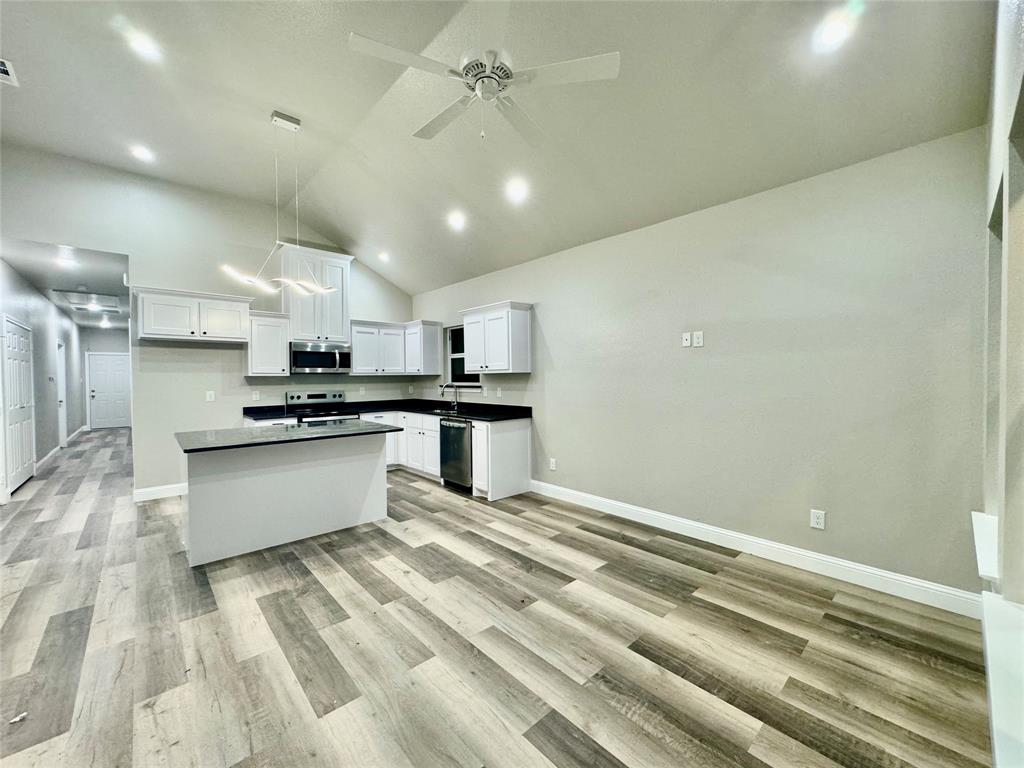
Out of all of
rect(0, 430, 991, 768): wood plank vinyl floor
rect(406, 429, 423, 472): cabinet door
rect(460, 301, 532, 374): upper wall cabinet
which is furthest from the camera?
rect(406, 429, 423, 472): cabinet door

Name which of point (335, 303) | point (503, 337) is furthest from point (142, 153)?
point (503, 337)

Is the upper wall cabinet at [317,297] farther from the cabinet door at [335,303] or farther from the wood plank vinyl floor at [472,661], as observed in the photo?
the wood plank vinyl floor at [472,661]

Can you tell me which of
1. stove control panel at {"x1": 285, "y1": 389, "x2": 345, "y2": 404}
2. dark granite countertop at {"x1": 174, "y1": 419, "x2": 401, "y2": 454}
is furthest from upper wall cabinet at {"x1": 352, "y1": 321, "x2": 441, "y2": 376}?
dark granite countertop at {"x1": 174, "y1": 419, "x2": 401, "y2": 454}

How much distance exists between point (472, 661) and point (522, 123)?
11.4 feet

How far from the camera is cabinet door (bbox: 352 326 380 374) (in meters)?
6.02

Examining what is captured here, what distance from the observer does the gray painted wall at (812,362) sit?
7.59 feet

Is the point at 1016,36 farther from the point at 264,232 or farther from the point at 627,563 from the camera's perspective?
the point at 264,232

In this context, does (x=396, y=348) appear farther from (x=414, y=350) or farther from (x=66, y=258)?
(x=66, y=258)

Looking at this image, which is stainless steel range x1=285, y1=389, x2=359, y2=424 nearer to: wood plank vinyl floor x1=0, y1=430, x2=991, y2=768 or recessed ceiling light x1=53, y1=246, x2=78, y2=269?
wood plank vinyl floor x1=0, y1=430, x2=991, y2=768

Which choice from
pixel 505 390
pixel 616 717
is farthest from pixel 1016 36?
pixel 505 390

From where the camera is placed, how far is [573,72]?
1.86 m

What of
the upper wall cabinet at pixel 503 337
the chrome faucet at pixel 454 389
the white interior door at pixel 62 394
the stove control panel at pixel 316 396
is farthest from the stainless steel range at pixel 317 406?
the white interior door at pixel 62 394

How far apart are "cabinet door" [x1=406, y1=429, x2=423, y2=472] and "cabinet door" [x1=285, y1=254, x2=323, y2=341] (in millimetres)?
1810

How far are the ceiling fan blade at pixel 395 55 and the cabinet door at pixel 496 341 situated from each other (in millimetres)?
2806
